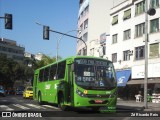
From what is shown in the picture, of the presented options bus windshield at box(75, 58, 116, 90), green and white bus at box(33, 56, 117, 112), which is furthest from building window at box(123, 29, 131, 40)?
bus windshield at box(75, 58, 116, 90)

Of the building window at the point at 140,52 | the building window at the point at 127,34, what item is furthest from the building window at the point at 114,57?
the building window at the point at 140,52

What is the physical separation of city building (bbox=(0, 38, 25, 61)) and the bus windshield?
114421mm

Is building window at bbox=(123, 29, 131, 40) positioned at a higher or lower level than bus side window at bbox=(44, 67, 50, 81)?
higher

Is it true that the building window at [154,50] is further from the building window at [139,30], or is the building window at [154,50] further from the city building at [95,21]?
the city building at [95,21]

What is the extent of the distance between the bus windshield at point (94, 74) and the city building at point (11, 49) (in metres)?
114

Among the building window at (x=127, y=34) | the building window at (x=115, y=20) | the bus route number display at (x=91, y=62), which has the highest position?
the building window at (x=115, y=20)

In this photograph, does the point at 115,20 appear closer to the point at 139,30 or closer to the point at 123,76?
the point at 139,30

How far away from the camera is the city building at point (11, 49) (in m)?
134

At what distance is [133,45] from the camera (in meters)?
47.2

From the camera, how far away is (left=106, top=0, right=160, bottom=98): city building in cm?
4256

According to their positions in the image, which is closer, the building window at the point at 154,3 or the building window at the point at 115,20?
the building window at the point at 154,3

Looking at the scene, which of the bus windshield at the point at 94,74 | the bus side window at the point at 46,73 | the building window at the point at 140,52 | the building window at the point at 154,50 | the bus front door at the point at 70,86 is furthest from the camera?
the building window at the point at 140,52

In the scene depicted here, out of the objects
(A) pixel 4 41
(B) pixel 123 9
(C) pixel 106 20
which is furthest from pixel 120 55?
(A) pixel 4 41

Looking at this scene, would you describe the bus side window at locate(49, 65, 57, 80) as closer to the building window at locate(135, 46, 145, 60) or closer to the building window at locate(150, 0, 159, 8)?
the building window at locate(135, 46, 145, 60)
